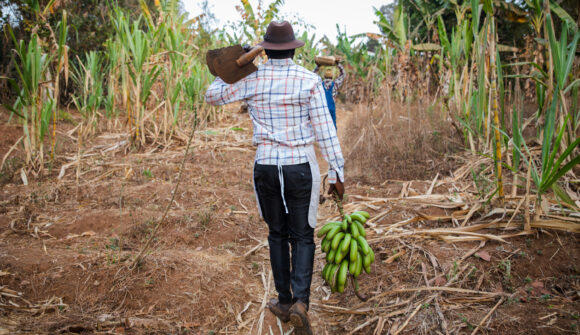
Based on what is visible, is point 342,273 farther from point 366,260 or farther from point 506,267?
point 506,267

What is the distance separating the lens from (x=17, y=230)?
3502 mm

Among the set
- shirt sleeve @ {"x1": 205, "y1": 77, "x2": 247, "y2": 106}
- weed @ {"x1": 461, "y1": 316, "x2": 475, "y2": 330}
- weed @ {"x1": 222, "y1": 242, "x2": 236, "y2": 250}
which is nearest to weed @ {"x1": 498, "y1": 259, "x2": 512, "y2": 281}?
weed @ {"x1": 461, "y1": 316, "x2": 475, "y2": 330}

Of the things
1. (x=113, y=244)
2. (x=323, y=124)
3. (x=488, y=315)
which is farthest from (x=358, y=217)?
(x=113, y=244)

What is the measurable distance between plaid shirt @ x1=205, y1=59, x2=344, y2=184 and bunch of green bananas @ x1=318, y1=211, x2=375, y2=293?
0.42m

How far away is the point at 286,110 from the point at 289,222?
73 centimetres

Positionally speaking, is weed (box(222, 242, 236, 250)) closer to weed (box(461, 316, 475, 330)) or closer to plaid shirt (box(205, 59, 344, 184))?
plaid shirt (box(205, 59, 344, 184))

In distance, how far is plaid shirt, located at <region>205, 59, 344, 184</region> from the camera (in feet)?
7.36

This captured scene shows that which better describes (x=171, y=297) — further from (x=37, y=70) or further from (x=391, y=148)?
(x=391, y=148)

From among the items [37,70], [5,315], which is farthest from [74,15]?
[5,315]

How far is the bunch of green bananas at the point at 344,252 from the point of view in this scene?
2.42 meters

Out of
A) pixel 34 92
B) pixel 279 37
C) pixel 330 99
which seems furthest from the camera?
pixel 34 92

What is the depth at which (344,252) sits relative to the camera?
2.44m

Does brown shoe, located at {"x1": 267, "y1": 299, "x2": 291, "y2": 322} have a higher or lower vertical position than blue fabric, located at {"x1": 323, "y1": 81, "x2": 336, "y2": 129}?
lower

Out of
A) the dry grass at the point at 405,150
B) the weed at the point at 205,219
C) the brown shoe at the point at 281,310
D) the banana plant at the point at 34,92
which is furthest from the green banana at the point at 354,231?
the banana plant at the point at 34,92
